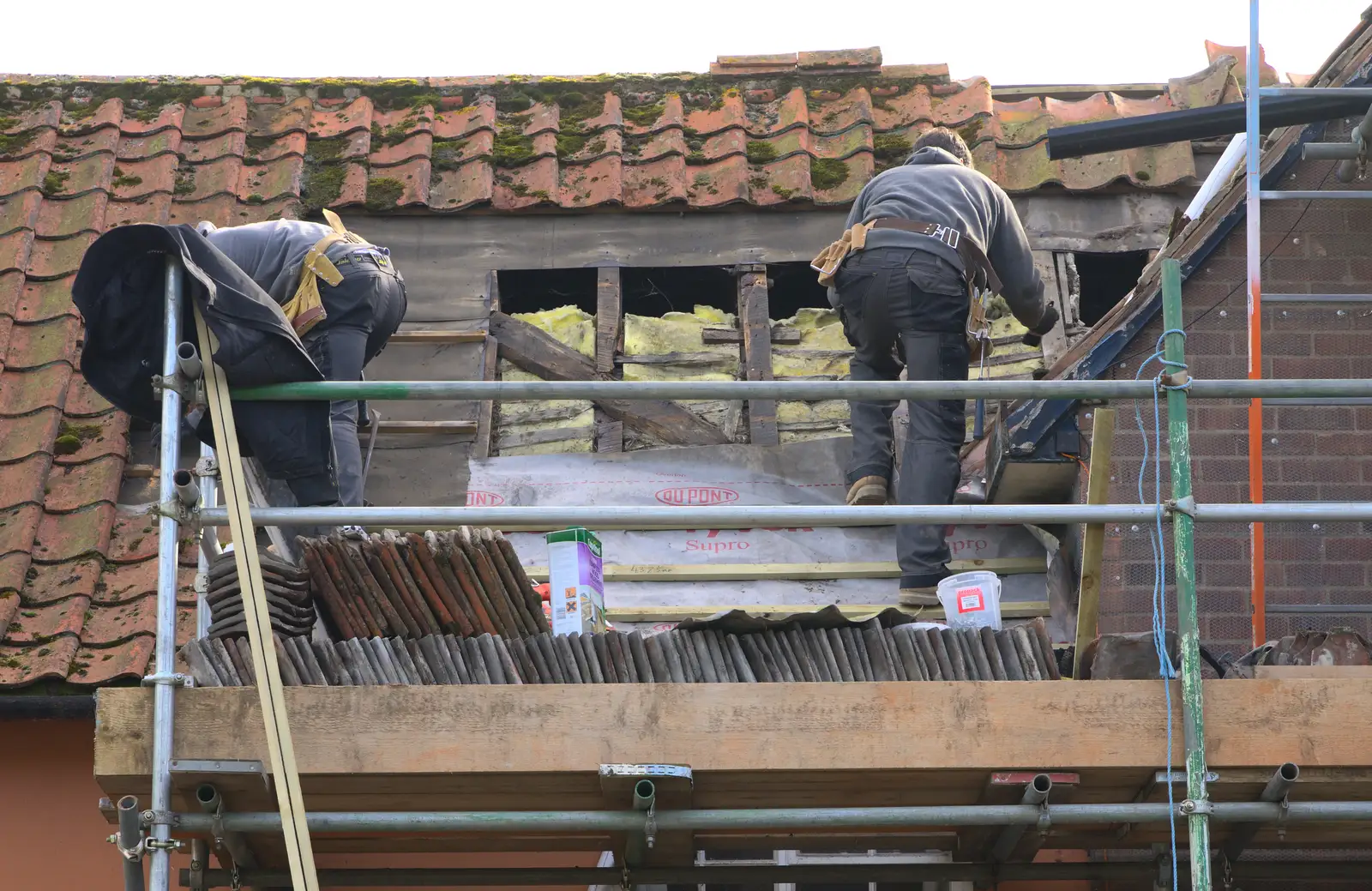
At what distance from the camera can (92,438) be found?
7.68m

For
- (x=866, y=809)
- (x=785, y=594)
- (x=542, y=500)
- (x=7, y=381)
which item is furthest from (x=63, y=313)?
(x=866, y=809)

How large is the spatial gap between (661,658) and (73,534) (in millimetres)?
3390

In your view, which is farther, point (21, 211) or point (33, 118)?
point (33, 118)

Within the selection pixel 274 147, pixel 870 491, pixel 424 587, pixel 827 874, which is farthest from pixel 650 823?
pixel 274 147

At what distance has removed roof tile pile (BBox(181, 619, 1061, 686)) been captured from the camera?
4.76m

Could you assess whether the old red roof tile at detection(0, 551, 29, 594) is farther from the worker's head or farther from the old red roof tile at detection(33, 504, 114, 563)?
the worker's head

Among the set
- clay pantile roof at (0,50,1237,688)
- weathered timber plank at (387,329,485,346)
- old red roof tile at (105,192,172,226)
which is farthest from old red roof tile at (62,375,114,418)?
weathered timber plank at (387,329,485,346)

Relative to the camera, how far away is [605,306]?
8461 millimetres

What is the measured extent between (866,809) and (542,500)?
10.9 ft

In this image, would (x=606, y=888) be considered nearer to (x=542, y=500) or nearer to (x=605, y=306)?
(x=542, y=500)

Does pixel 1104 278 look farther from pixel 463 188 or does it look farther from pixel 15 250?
pixel 15 250

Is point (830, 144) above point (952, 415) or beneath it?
above

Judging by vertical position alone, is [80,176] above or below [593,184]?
above

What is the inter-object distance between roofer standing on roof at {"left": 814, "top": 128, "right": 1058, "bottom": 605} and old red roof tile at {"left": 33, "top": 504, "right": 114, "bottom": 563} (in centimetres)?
299
